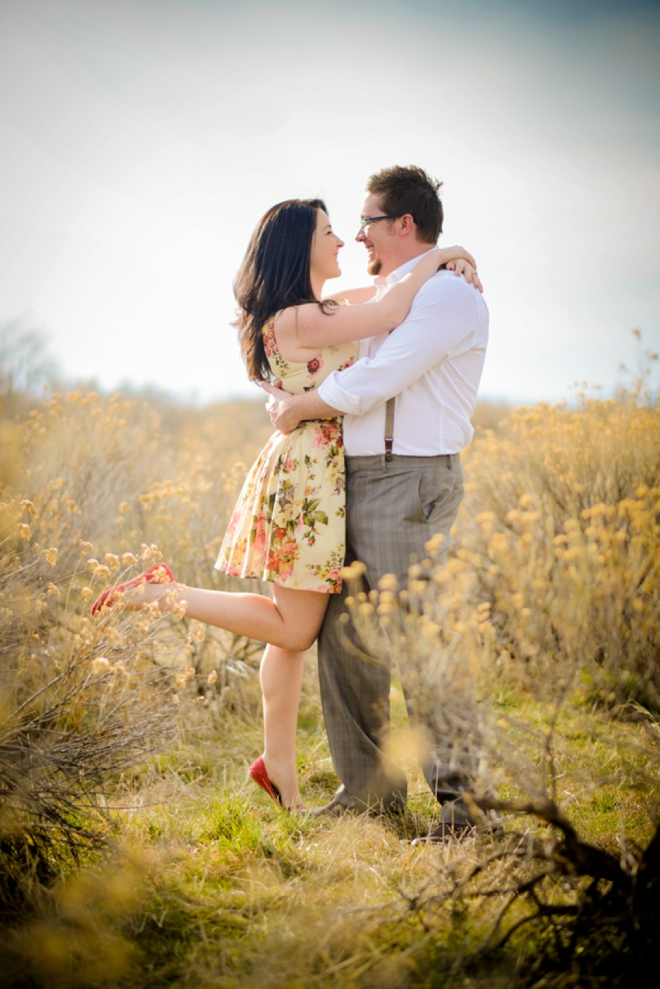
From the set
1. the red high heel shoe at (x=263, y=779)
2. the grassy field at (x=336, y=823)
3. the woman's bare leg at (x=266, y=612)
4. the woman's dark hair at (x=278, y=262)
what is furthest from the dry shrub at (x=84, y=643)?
the woman's dark hair at (x=278, y=262)

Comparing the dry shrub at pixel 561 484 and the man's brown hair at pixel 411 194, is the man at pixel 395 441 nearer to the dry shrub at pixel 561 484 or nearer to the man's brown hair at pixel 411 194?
the man's brown hair at pixel 411 194

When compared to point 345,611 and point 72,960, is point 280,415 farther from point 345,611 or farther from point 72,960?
point 72,960

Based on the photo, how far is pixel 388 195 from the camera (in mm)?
2541

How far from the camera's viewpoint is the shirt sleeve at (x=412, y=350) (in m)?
2.24

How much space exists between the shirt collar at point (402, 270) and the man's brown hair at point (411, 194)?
0.34ft

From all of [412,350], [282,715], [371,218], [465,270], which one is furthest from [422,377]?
[282,715]

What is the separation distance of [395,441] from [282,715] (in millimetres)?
1111

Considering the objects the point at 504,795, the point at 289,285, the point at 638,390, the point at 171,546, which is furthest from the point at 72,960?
the point at 638,390

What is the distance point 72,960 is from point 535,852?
42.8 inches

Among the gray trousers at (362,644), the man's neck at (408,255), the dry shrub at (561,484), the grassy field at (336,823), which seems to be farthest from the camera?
the dry shrub at (561,484)

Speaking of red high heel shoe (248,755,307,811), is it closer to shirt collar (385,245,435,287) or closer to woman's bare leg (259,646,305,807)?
woman's bare leg (259,646,305,807)

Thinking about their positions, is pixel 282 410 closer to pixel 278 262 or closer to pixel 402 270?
pixel 278 262

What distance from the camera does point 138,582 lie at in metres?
Result: 2.45

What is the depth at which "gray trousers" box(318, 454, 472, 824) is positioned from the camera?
236cm
